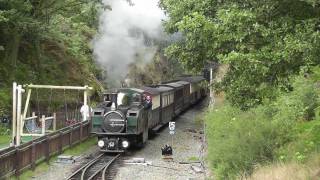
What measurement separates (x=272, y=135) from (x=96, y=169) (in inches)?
285

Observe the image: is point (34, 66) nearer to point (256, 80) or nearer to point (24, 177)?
point (24, 177)

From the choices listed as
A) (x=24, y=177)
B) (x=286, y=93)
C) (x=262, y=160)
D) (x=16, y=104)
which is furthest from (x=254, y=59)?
(x=16, y=104)

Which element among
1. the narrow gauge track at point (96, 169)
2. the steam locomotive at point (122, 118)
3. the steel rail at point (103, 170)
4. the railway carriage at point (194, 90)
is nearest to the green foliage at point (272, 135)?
the steel rail at point (103, 170)

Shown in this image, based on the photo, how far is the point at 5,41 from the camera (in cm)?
2894

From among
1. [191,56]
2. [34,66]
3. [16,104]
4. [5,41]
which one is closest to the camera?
[191,56]

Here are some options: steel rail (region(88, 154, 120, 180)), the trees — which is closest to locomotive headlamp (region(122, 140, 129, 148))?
steel rail (region(88, 154, 120, 180))

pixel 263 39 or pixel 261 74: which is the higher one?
pixel 263 39

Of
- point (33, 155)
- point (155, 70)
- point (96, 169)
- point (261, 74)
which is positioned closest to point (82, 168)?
point (96, 169)

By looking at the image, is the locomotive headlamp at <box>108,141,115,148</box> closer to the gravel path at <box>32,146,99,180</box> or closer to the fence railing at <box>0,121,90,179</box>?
the gravel path at <box>32,146,99,180</box>

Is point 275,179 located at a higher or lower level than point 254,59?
lower

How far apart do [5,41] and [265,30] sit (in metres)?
22.0

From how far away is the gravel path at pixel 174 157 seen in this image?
16.3 meters

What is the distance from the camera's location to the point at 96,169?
17.2 m

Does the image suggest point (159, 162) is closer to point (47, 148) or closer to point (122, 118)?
point (122, 118)
